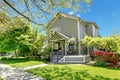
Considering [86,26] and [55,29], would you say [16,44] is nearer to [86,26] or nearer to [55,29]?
[55,29]

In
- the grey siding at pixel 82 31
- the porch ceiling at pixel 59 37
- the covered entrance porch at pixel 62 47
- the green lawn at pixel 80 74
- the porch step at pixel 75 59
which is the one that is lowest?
the green lawn at pixel 80 74

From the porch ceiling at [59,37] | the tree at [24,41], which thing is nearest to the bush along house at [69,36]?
the porch ceiling at [59,37]

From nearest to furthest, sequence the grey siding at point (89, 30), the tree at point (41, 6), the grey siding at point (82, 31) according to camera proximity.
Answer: the tree at point (41, 6) → the grey siding at point (82, 31) → the grey siding at point (89, 30)

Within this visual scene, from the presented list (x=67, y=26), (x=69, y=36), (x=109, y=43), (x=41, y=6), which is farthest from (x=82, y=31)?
(x=41, y=6)

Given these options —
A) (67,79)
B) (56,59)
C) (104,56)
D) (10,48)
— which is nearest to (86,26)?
(56,59)

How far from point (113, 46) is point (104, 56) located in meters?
3.54

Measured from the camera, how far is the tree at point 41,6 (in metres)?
8.64

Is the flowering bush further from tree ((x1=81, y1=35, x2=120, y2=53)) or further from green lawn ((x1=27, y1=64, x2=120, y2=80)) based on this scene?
green lawn ((x1=27, y1=64, x2=120, y2=80))

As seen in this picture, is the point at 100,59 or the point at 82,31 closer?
the point at 100,59

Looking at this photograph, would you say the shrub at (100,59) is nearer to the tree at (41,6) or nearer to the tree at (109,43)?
the tree at (109,43)

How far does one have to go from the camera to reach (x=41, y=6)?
9.03m

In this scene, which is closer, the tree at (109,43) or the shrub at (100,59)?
the shrub at (100,59)

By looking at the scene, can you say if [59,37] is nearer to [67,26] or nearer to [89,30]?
[67,26]

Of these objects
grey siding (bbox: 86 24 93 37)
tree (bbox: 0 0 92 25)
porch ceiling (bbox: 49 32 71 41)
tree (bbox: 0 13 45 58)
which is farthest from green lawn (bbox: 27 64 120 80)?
grey siding (bbox: 86 24 93 37)
